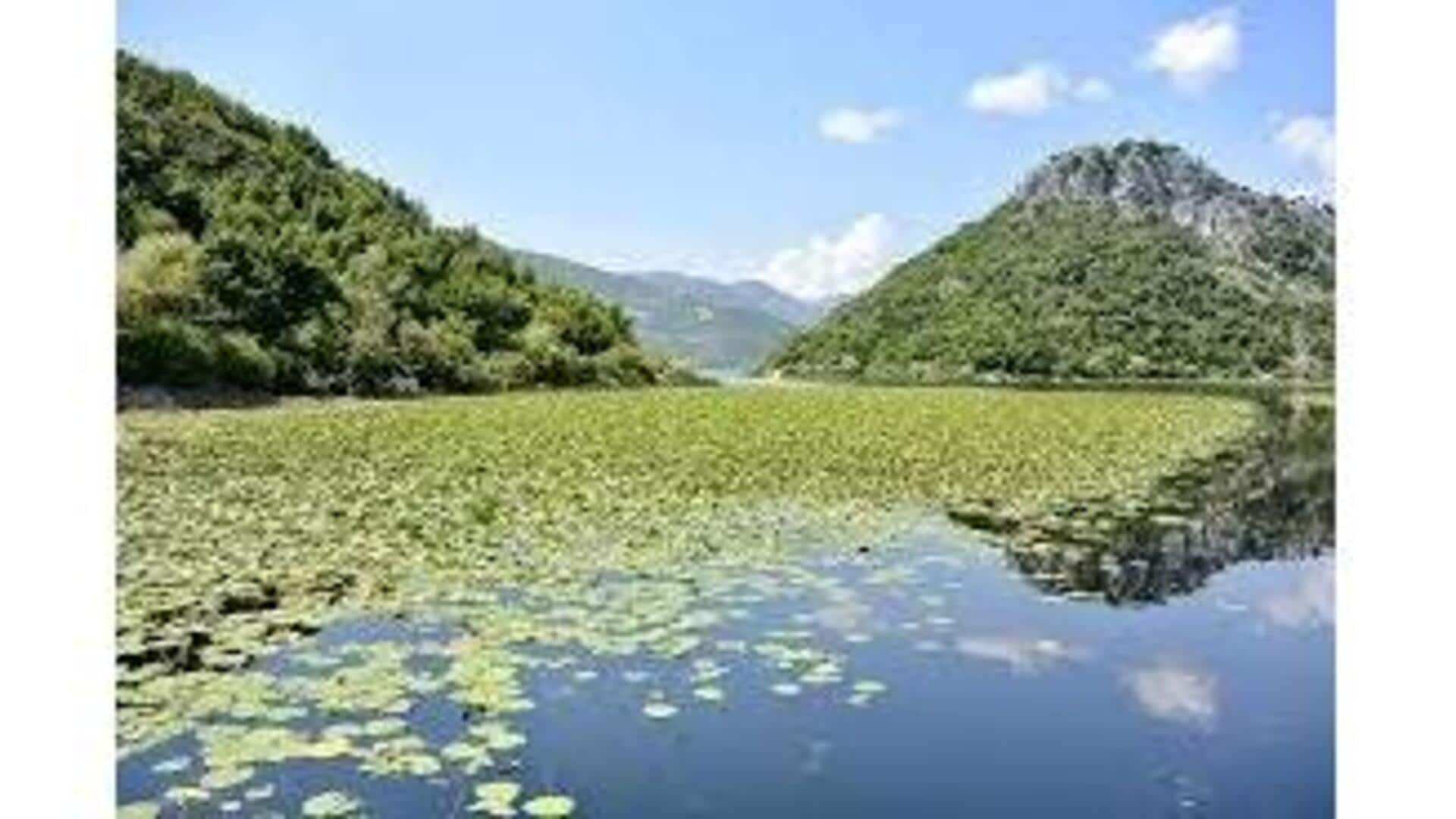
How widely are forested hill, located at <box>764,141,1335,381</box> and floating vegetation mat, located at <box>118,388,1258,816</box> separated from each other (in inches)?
418

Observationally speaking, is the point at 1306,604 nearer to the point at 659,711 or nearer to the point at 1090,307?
the point at 659,711

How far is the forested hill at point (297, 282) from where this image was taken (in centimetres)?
Answer: 2103

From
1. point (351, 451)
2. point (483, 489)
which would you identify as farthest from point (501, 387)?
point (483, 489)

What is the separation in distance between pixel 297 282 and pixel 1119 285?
918 inches

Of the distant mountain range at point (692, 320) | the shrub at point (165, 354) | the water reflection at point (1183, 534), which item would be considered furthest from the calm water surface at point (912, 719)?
the distant mountain range at point (692, 320)

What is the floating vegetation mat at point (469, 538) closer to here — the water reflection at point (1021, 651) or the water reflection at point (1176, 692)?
the water reflection at point (1021, 651)

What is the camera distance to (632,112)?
898 cm

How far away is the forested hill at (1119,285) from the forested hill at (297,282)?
34.4 ft

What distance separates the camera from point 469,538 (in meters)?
8.75

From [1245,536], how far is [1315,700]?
4.21 metres

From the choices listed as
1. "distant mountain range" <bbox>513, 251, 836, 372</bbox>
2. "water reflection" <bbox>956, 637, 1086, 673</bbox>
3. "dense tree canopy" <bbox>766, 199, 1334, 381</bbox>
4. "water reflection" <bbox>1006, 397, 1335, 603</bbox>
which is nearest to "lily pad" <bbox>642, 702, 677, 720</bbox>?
"water reflection" <bbox>956, 637, 1086, 673</bbox>
